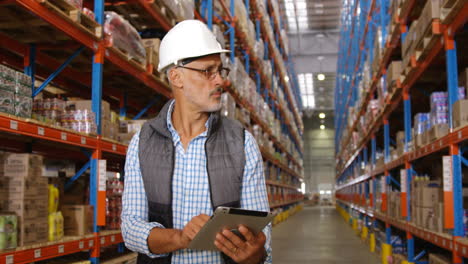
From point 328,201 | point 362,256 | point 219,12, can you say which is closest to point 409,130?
point 362,256

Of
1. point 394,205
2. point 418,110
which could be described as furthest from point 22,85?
point 418,110

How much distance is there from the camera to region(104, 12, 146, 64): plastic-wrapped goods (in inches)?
185

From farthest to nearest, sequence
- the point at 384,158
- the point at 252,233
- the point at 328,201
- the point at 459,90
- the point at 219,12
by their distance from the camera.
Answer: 1. the point at 328,201
2. the point at 219,12
3. the point at 384,158
4. the point at 459,90
5. the point at 252,233

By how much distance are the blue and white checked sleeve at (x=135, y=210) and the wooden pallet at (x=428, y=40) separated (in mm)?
3302

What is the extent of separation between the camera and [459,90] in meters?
4.62

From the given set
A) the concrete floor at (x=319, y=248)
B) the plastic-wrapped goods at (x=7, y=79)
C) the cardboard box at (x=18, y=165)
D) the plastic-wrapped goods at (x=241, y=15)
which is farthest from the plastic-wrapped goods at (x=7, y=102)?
the plastic-wrapped goods at (x=241, y=15)

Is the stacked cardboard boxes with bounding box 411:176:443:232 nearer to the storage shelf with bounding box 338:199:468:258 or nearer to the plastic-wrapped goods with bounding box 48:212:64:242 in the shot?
the storage shelf with bounding box 338:199:468:258

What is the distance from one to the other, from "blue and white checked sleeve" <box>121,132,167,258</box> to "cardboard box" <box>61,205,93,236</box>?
2.34 meters

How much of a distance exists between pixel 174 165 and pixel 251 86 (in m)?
8.83

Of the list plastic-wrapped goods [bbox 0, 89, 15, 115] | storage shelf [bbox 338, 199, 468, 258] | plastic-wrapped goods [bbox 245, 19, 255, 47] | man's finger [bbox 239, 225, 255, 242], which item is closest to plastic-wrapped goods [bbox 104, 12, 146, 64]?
plastic-wrapped goods [bbox 0, 89, 15, 115]

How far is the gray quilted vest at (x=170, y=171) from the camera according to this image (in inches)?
76.9

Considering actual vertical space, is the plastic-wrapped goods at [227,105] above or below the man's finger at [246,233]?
above

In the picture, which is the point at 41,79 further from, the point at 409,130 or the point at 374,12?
the point at 374,12

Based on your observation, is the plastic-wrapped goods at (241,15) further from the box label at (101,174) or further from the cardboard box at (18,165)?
the cardboard box at (18,165)
